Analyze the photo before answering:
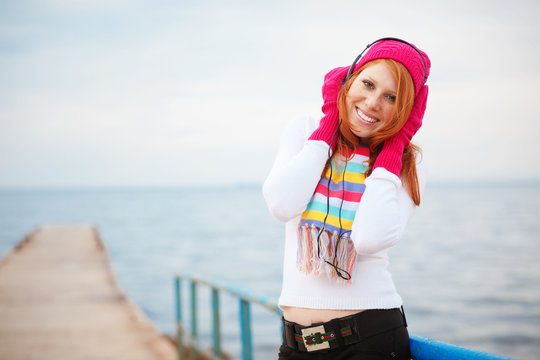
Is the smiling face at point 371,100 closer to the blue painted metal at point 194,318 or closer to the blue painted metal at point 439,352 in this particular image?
the blue painted metal at point 439,352

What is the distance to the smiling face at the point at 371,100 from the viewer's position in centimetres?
170

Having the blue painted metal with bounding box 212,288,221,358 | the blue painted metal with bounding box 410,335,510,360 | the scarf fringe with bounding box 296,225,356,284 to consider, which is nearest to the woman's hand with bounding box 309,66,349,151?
the scarf fringe with bounding box 296,225,356,284

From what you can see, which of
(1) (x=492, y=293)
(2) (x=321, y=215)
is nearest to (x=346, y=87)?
(2) (x=321, y=215)

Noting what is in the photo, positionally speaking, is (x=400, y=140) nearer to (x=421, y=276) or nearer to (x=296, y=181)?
(x=296, y=181)

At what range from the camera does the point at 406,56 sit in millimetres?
1689

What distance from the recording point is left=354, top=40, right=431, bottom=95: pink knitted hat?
1.69 meters

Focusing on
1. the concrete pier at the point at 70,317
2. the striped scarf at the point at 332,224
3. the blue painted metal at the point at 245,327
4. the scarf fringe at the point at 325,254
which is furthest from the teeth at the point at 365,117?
the concrete pier at the point at 70,317

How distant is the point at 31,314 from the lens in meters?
8.34

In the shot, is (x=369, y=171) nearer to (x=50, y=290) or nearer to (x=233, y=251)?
(x=50, y=290)

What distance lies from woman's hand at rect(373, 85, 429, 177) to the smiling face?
0.23ft

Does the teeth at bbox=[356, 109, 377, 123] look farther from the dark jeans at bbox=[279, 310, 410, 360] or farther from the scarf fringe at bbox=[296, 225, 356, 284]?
the dark jeans at bbox=[279, 310, 410, 360]

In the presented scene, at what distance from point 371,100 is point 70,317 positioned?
771 cm

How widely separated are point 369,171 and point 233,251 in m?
28.0

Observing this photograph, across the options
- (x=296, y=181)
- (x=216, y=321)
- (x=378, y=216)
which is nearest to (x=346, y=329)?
(x=378, y=216)
